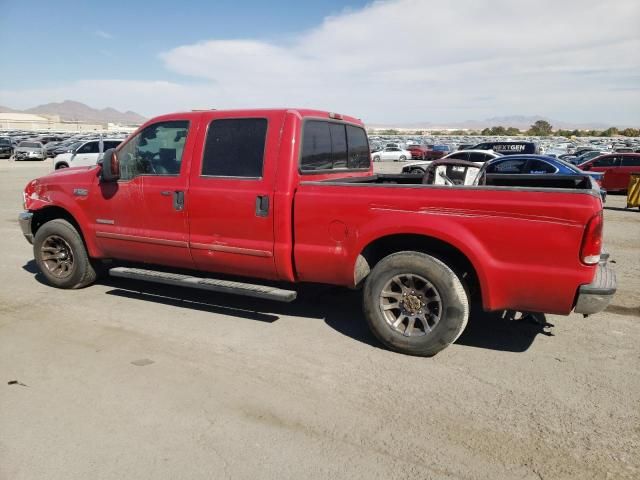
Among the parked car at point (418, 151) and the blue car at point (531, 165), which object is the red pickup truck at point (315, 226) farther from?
the parked car at point (418, 151)

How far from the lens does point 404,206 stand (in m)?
4.03

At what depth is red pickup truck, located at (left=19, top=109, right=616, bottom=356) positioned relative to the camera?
12.0 ft

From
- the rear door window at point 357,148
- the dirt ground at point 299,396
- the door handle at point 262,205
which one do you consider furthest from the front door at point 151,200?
the rear door window at point 357,148

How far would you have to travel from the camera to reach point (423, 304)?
4.12m

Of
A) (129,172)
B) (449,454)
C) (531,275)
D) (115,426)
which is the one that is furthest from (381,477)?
(129,172)

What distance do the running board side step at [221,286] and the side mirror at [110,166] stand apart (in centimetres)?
98

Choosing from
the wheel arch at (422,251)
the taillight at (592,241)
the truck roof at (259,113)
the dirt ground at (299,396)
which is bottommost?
the dirt ground at (299,396)

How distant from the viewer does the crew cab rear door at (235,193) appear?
455cm

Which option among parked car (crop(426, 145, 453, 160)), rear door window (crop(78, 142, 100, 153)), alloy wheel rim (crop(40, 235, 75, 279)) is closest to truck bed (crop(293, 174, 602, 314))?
alloy wheel rim (crop(40, 235, 75, 279))

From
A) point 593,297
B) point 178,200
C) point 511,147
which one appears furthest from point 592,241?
point 511,147

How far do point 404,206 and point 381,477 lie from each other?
2061 millimetres

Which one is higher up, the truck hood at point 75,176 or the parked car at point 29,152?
the truck hood at point 75,176

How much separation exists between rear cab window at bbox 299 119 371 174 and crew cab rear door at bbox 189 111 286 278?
0.33 m

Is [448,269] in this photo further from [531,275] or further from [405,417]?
[405,417]
